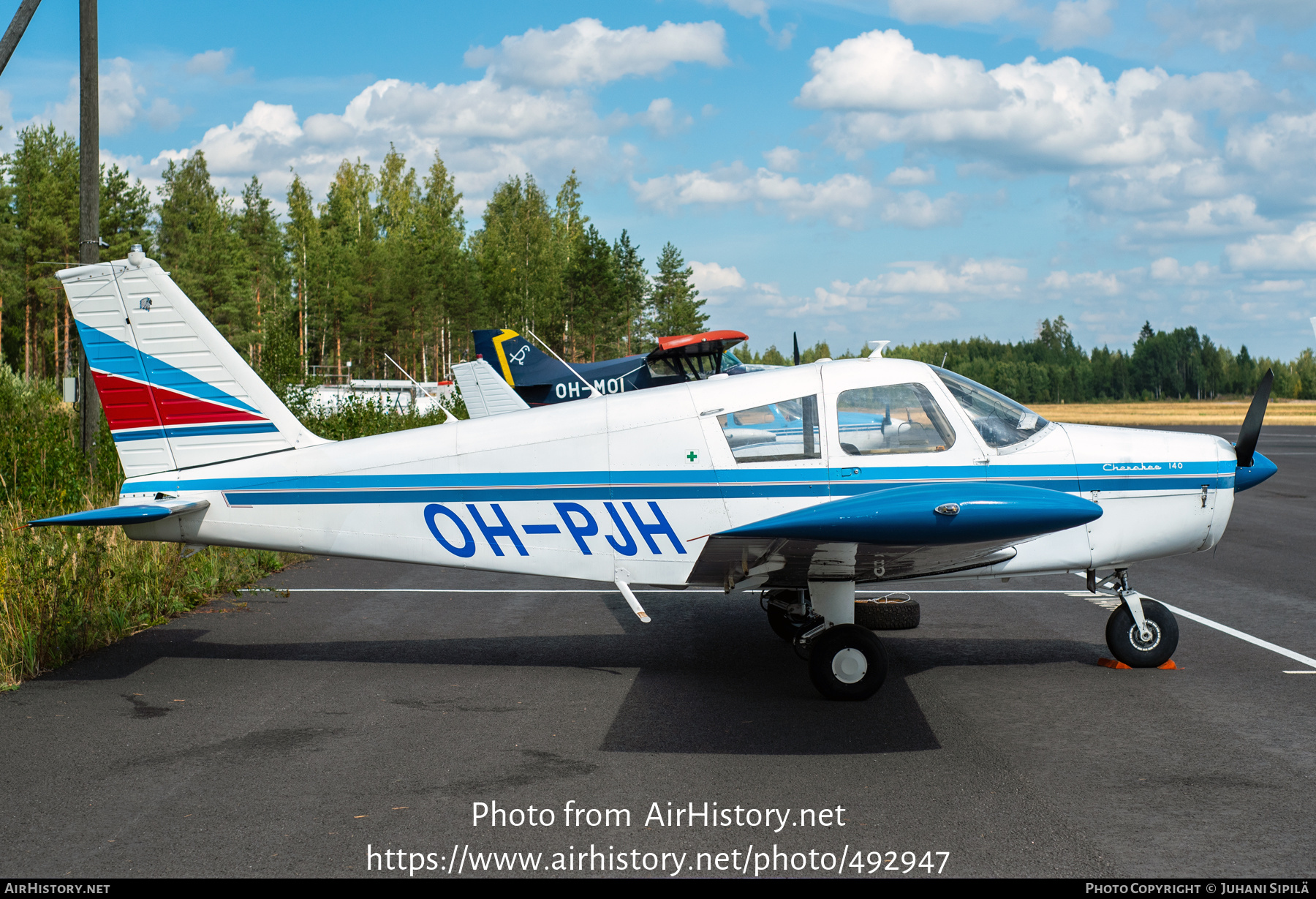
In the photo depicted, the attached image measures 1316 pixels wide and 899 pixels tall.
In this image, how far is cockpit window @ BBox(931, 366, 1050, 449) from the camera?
6340 mm

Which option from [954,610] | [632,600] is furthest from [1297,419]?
[632,600]

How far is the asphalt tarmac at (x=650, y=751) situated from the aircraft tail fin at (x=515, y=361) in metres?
10.8

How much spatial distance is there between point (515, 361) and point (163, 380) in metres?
12.5

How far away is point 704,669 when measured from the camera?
22.3 ft

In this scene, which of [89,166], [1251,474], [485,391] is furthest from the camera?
[485,391]

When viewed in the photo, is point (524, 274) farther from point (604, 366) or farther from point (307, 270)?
point (604, 366)

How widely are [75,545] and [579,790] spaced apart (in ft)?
20.1

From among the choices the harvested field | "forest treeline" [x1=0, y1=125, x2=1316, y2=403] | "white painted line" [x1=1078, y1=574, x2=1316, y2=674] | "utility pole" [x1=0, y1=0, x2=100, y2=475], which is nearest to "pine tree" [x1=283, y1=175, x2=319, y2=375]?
"forest treeline" [x1=0, y1=125, x2=1316, y2=403]

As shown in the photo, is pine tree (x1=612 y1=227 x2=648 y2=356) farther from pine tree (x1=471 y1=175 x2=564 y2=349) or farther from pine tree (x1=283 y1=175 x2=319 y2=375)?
pine tree (x1=283 y1=175 x2=319 y2=375)

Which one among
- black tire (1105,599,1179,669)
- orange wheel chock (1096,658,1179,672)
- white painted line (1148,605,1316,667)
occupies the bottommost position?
white painted line (1148,605,1316,667)

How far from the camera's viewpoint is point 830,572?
6.12m

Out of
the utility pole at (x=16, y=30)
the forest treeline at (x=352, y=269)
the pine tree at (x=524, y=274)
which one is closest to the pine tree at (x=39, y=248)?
the forest treeline at (x=352, y=269)

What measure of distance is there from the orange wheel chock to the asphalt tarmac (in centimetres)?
8

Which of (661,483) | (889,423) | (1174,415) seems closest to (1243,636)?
(889,423)
